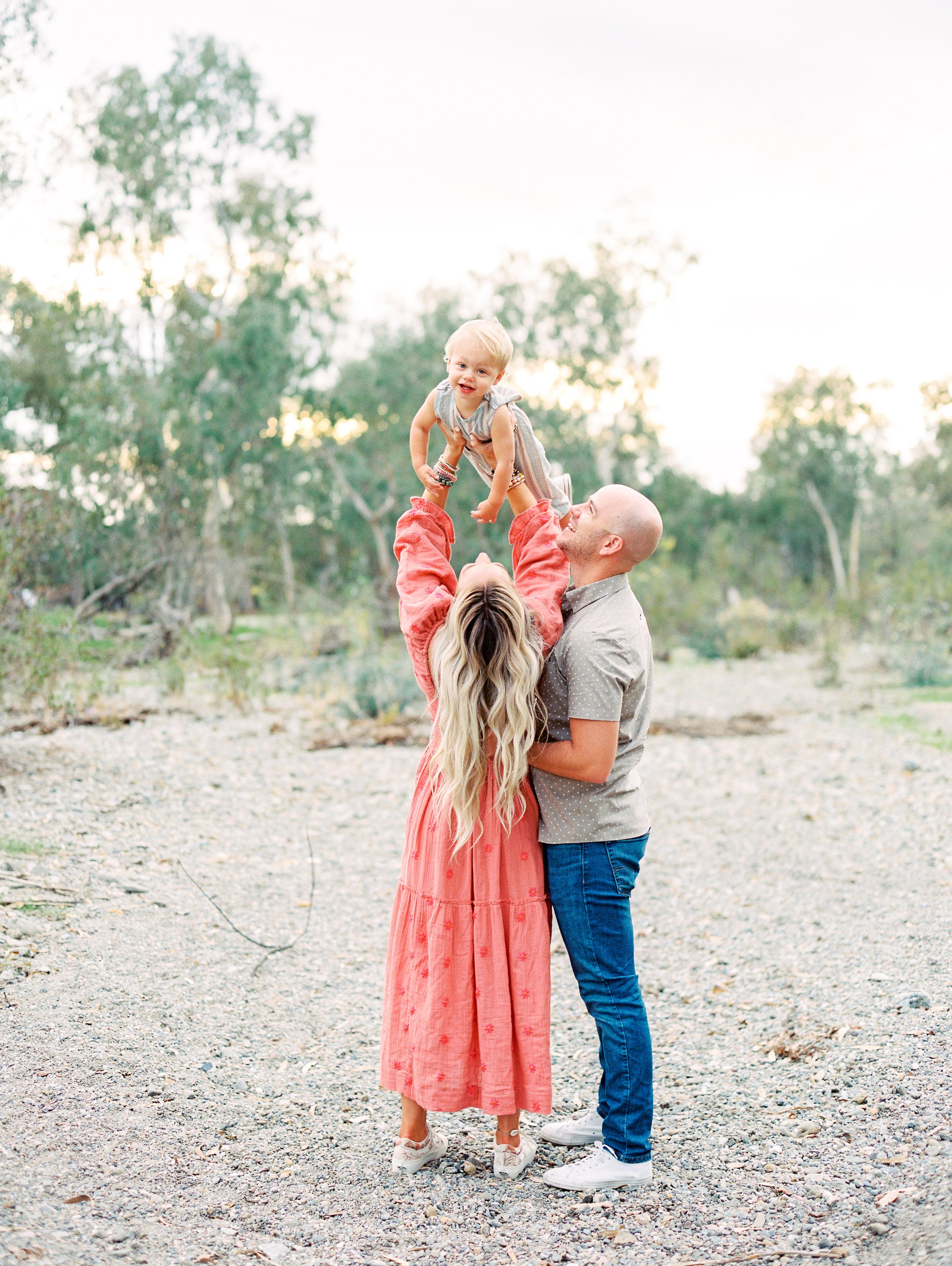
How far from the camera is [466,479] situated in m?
24.0

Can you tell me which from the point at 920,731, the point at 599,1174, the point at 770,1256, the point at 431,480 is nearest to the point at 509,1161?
the point at 599,1174

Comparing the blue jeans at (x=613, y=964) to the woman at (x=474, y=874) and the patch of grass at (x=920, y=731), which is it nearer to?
the woman at (x=474, y=874)

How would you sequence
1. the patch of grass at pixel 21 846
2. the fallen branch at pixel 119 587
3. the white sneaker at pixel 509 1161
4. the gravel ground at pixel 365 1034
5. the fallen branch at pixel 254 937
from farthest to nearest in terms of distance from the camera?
the fallen branch at pixel 119 587
the patch of grass at pixel 21 846
the fallen branch at pixel 254 937
the white sneaker at pixel 509 1161
the gravel ground at pixel 365 1034

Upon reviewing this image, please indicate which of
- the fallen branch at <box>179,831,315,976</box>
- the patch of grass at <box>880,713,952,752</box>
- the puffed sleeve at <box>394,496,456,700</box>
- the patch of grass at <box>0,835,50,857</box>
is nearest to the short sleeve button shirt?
the puffed sleeve at <box>394,496,456,700</box>

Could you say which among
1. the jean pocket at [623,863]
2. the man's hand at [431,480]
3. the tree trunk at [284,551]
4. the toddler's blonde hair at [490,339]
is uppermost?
the tree trunk at [284,551]

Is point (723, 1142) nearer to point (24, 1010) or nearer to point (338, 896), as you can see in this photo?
point (24, 1010)

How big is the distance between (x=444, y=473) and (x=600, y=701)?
0.83 metres

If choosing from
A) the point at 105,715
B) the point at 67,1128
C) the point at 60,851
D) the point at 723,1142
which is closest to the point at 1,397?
the point at 105,715

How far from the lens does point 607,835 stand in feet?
8.61

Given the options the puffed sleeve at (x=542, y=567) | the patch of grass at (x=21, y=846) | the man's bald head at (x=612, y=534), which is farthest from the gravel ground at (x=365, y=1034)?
the man's bald head at (x=612, y=534)

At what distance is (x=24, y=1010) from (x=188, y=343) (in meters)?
18.9

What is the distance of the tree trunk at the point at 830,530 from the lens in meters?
33.4

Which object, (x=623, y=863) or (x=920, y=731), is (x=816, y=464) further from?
(x=623, y=863)

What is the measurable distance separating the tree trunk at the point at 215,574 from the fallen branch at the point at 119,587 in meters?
1.00
